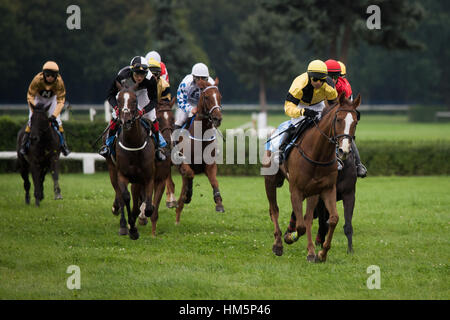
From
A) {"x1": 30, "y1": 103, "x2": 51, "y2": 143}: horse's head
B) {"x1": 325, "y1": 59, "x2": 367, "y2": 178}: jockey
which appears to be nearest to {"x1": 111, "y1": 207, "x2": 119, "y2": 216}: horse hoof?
{"x1": 30, "y1": 103, "x2": 51, "y2": 143}: horse's head

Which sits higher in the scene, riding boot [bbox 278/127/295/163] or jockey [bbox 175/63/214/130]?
jockey [bbox 175/63/214/130]

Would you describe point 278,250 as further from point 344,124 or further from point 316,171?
point 344,124

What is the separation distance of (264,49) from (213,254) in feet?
167

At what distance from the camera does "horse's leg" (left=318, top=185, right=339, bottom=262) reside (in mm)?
8781

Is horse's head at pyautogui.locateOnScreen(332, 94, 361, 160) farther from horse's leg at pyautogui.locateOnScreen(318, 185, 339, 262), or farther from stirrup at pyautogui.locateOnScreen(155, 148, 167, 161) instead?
stirrup at pyautogui.locateOnScreen(155, 148, 167, 161)

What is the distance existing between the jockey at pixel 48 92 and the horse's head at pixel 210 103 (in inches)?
129

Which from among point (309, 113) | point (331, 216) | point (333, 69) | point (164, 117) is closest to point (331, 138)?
point (309, 113)

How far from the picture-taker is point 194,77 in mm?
12578

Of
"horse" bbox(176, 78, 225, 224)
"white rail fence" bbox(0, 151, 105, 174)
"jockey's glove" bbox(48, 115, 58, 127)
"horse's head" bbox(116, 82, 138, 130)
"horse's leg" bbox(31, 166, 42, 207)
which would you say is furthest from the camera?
"white rail fence" bbox(0, 151, 105, 174)

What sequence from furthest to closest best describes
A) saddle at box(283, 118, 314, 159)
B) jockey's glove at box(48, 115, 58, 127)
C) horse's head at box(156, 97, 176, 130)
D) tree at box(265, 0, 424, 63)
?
tree at box(265, 0, 424, 63)
jockey's glove at box(48, 115, 58, 127)
horse's head at box(156, 97, 176, 130)
saddle at box(283, 118, 314, 159)

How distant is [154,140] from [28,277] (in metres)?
3.56

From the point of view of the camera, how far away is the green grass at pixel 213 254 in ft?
24.5

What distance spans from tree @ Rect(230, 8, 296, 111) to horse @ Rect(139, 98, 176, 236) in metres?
45.2

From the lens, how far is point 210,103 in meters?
11.8
